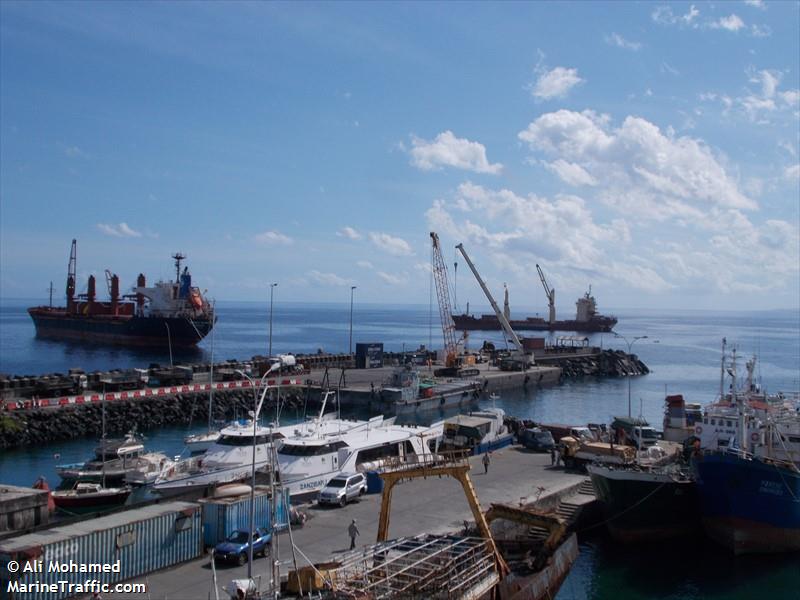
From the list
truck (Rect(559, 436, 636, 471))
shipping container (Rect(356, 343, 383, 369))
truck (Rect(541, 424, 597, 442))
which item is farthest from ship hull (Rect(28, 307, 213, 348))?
truck (Rect(559, 436, 636, 471))

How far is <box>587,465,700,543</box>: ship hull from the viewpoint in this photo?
26797mm

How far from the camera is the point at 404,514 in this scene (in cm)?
2338

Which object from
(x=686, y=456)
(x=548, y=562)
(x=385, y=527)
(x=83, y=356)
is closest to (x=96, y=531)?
(x=385, y=527)

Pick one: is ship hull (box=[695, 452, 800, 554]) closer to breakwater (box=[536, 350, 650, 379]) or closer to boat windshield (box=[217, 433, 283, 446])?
boat windshield (box=[217, 433, 283, 446])

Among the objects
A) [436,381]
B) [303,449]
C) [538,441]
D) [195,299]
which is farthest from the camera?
[195,299]

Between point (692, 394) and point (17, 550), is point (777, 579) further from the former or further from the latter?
point (692, 394)

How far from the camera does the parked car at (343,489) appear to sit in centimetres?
2439

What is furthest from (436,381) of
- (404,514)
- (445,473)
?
(445,473)

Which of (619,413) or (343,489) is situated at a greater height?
(343,489)

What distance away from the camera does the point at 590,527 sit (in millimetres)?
27797

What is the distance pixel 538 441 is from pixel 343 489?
14239 millimetres

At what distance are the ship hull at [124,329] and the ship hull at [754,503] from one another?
8053 centimetres

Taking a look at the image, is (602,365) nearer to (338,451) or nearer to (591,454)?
(591,454)

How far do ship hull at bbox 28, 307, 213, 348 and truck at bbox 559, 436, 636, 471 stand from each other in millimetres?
73742
